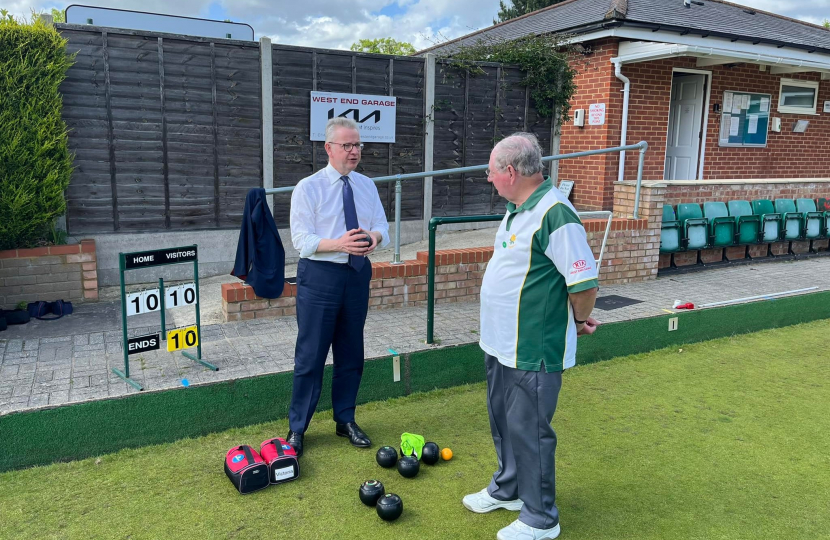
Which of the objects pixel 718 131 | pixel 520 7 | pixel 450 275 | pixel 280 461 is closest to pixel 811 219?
pixel 718 131

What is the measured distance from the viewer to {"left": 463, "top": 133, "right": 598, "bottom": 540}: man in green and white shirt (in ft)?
8.52

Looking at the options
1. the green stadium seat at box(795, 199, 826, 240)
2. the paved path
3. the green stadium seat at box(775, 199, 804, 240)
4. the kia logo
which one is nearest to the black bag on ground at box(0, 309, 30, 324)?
the paved path

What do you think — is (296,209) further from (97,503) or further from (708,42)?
(708,42)

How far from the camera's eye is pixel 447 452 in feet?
11.8

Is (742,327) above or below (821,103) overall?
below

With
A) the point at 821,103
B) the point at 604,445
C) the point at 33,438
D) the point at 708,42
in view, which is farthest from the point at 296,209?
the point at 821,103

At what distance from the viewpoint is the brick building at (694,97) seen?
933 cm

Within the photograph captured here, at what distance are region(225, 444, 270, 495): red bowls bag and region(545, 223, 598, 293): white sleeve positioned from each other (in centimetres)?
182

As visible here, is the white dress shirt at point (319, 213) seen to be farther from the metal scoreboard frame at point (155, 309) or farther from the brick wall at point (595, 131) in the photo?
the brick wall at point (595, 131)

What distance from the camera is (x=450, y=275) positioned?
20.3 ft

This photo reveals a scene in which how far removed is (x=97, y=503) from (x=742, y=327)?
5.76m

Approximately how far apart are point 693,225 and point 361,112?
4463 millimetres

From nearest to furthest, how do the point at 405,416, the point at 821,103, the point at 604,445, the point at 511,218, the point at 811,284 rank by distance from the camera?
the point at 511,218 < the point at 604,445 < the point at 405,416 < the point at 811,284 < the point at 821,103

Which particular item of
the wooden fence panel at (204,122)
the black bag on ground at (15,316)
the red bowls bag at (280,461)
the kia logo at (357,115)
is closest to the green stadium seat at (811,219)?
the wooden fence panel at (204,122)
